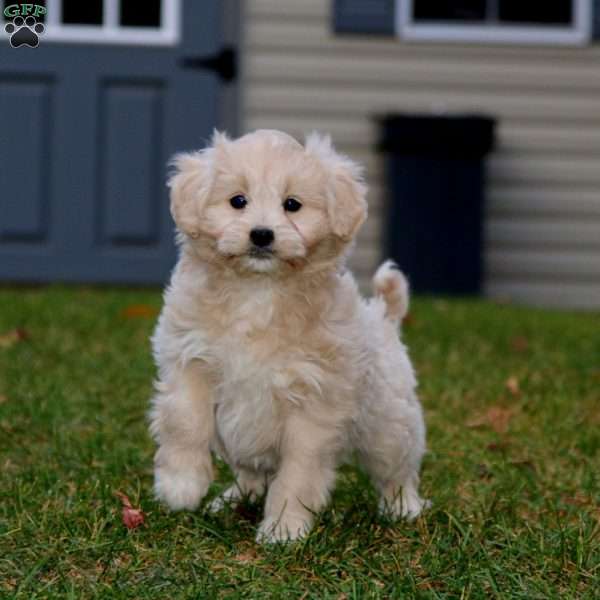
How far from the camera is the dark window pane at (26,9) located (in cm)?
832

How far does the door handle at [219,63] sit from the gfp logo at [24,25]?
3.38 ft

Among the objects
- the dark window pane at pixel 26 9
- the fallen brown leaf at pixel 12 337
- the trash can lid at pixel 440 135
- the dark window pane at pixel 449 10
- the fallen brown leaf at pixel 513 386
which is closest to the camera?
the fallen brown leaf at pixel 513 386

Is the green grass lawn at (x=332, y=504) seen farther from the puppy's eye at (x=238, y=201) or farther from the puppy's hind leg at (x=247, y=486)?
the puppy's eye at (x=238, y=201)

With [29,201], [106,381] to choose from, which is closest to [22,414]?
[106,381]

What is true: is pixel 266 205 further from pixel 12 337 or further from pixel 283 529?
pixel 12 337

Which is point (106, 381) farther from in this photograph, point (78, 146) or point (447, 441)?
point (78, 146)

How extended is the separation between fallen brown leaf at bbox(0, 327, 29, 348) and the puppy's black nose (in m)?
3.03

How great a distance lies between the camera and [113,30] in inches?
325

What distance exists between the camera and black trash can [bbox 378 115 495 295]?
26.7 feet

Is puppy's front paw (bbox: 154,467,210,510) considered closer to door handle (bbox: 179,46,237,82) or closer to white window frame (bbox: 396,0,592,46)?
door handle (bbox: 179,46,237,82)

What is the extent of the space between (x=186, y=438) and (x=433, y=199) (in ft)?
18.3

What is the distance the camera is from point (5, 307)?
6641 millimetres

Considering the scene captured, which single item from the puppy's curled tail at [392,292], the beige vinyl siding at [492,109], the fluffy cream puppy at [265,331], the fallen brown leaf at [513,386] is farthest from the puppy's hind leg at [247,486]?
the beige vinyl siding at [492,109]

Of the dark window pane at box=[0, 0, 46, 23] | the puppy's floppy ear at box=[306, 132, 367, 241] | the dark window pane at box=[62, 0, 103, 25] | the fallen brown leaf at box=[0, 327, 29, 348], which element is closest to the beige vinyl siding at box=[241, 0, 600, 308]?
the dark window pane at box=[62, 0, 103, 25]
